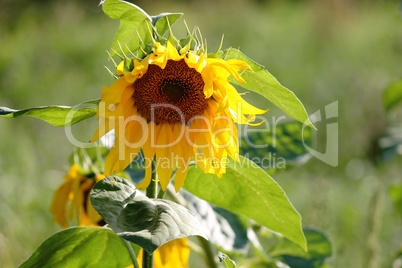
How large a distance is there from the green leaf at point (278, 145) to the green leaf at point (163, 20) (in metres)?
0.34

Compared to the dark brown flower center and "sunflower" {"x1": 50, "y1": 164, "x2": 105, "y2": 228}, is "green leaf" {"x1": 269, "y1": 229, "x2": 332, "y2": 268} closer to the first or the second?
"sunflower" {"x1": 50, "y1": 164, "x2": 105, "y2": 228}

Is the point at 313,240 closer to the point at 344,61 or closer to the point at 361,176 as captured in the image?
the point at 361,176

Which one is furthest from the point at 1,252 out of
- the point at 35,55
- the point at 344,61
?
the point at 344,61

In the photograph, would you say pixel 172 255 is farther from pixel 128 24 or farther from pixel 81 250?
pixel 128 24

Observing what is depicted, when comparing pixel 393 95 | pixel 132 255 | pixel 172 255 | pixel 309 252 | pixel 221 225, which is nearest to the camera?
pixel 132 255

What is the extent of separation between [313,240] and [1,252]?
0.75m

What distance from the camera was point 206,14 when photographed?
6801mm

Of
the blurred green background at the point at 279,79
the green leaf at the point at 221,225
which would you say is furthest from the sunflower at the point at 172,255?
the blurred green background at the point at 279,79

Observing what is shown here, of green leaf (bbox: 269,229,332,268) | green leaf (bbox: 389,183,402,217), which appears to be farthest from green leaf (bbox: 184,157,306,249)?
green leaf (bbox: 389,183,402,217)

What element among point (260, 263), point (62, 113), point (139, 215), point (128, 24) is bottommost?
point (260, 263)

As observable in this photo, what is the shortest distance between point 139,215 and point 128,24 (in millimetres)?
235

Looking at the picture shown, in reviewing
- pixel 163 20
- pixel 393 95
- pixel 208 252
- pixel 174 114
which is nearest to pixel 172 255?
pixel 208 252

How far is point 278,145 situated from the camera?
49.4 inches

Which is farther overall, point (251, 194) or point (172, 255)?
point (172, 255)
